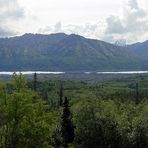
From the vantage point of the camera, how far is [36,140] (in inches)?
2621

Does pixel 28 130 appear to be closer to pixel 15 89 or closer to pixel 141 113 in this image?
pixel 15 89

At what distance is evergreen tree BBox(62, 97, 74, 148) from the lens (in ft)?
361

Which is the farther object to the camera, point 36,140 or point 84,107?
point 84,107

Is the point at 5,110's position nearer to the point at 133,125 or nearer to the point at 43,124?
the point at 43,124

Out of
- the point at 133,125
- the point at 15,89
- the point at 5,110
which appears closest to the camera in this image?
the point at 5,110

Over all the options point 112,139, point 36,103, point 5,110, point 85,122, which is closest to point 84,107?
point 85,122

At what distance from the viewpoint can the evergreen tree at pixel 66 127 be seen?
361 feet

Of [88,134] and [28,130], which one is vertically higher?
[28,130]

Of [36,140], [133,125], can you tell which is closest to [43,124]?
[36,140]

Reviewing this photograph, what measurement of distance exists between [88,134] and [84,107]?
703 centimetres

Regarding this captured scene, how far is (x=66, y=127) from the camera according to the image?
11106 cm

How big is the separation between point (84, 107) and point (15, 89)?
44.4 m

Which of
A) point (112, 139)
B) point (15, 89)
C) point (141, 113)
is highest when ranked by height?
point (15, 89)

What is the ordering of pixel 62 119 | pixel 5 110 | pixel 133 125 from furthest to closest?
pixel 62 119
pixel 133 125
pixel 5 110
